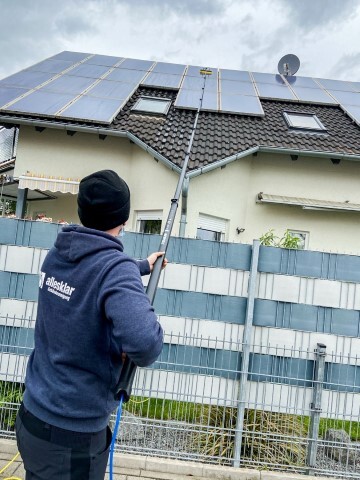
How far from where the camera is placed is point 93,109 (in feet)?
29.1

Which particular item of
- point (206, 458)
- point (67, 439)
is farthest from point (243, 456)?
point (67, 439)

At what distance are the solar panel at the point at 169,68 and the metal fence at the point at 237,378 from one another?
10.9m

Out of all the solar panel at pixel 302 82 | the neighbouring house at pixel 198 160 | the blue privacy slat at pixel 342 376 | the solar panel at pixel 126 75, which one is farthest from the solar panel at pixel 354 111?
the blue privacy slat at pixel 342 376

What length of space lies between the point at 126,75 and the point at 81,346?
39.2ft

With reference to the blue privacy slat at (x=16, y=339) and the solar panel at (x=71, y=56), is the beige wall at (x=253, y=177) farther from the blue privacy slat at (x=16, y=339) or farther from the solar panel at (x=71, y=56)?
the solar panel at (x=71, y=56)

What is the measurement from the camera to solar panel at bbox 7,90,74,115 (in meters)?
8.53

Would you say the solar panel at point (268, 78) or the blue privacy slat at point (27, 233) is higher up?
the solar panel at point (268, 78)

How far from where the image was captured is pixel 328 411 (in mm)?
3719

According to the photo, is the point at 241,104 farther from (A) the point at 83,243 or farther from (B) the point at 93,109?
(A) the point at 83,243

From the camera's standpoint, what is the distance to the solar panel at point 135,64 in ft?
42.9

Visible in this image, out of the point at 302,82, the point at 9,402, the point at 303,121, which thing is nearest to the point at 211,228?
the point at 303,121

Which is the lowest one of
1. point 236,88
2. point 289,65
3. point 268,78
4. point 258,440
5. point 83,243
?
point 258,440

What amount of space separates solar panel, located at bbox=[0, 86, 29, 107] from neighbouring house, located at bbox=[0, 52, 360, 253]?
0.03m

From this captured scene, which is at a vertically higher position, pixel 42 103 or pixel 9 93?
pixel 9 93
